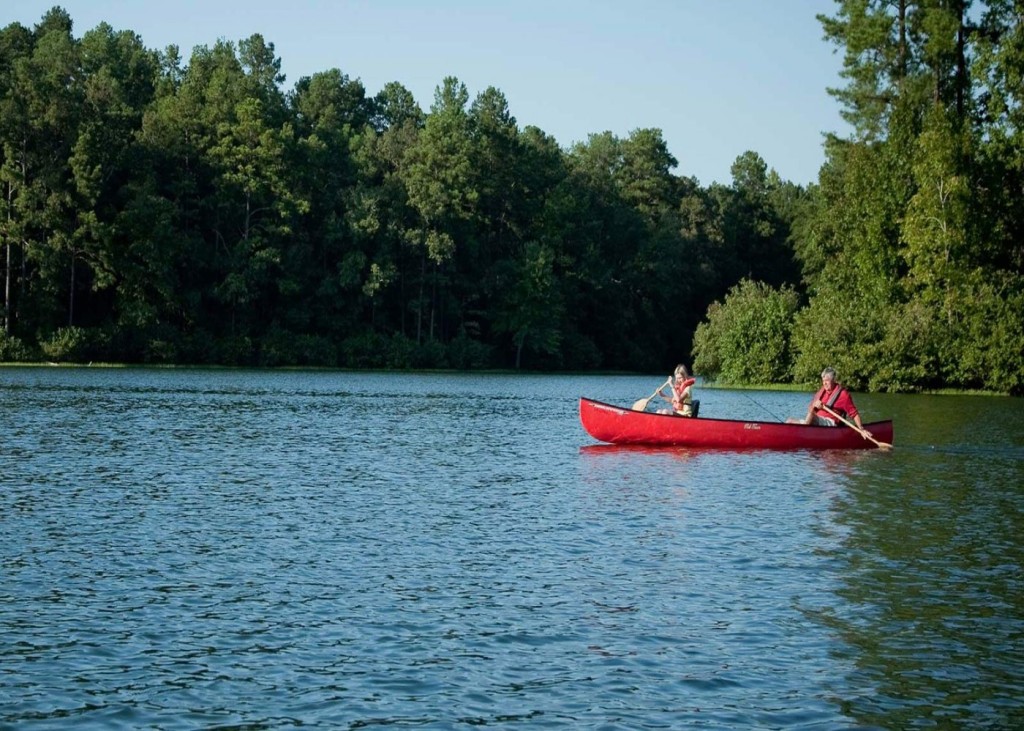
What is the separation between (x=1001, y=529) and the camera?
20.1m

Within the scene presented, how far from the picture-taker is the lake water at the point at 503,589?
10594 mm

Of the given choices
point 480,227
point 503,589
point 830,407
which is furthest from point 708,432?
point 480,227

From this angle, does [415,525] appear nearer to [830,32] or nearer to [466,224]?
[830,32]

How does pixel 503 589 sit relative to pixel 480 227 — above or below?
below

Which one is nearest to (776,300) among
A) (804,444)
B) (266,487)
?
(804,444)

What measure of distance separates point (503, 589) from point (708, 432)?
18.5 metres

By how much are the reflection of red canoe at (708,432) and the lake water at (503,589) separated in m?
1.15

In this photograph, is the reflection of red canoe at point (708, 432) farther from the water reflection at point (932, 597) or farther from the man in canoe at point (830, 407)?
the water reflection at point (932, 597)

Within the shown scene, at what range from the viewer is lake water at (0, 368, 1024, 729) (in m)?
10.6

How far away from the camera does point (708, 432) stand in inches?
1283

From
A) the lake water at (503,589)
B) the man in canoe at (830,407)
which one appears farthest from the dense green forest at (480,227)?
the lake water at (503,589)

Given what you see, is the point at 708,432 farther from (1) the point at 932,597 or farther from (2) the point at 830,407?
(1) the point at 932,597

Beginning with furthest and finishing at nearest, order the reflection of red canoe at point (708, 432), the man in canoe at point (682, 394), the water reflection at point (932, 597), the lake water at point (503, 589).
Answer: the man in canoe at point (682, 394), the reflection of red canoe at point (708, 432), the water reflection at point (932, 597), the lake water at point (503, 589)

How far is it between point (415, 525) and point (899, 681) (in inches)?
378
